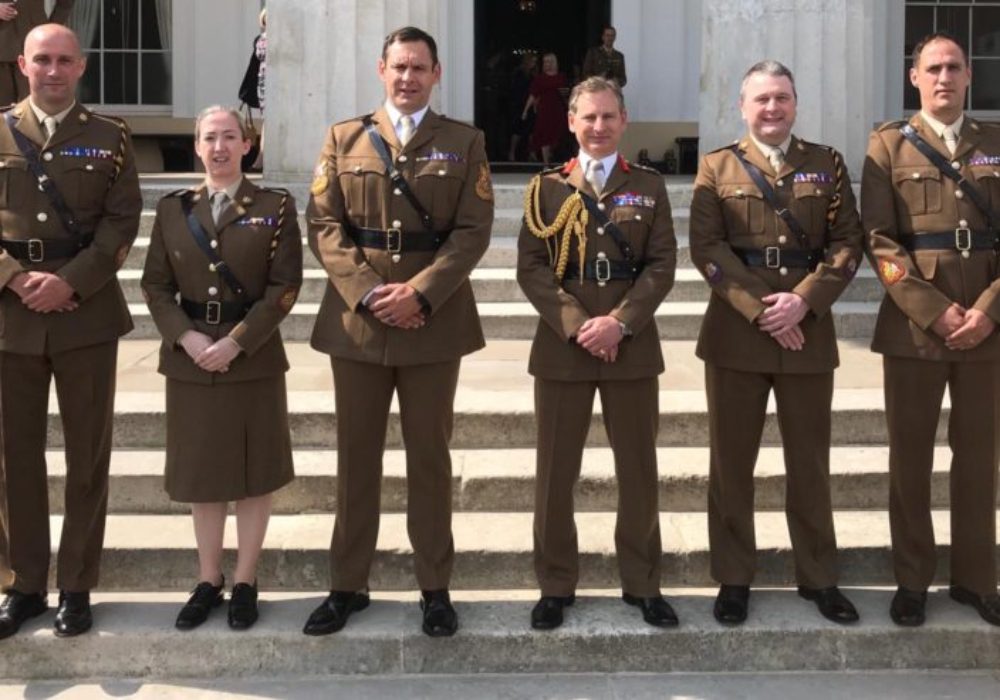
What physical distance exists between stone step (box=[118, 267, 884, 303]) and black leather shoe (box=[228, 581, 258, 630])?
3.40m

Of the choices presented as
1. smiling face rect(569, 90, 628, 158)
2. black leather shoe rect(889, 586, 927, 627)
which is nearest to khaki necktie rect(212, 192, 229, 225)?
smiling face rect(569, 90, 628, 158)

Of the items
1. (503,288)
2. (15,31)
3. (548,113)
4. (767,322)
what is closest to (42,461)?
(767,322)

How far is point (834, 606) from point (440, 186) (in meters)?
2.00

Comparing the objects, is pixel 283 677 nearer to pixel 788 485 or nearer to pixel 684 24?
pixel 788 485

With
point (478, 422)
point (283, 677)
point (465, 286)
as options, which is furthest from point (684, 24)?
point (283, 677)

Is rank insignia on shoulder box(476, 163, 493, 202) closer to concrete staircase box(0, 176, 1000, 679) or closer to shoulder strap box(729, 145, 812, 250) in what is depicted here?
shoulder strap box(729, 145, 812, 250)

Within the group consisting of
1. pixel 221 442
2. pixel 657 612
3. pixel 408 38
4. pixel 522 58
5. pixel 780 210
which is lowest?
pixel 657 612

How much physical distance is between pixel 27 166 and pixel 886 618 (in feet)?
11.0

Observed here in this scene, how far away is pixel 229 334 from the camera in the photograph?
13.6 ft

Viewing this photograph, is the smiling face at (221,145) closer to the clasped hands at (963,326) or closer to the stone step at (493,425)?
the stone step at (493,425)

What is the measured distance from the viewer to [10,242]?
4.20m

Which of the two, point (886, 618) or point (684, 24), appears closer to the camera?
point (886, 618)

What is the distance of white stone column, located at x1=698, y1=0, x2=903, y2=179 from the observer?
842 cm

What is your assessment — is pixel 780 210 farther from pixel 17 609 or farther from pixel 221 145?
pixel 17 609
